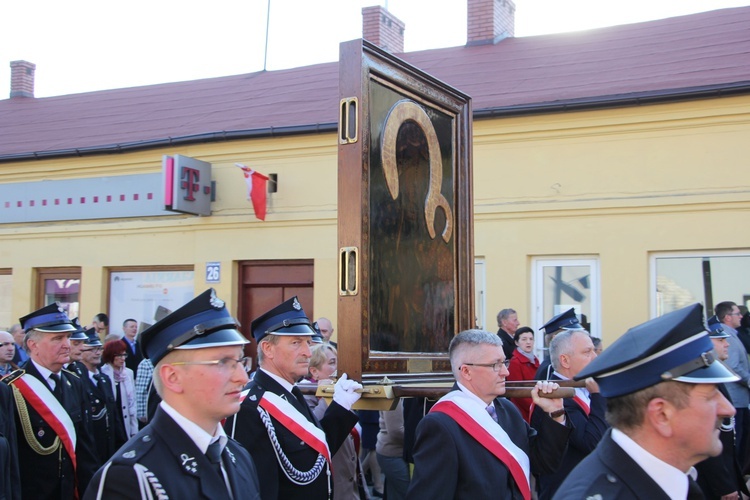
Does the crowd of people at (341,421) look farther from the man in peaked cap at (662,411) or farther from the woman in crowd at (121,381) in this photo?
the woman in crowd at (121,381)

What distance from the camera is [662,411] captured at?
85.9 inches

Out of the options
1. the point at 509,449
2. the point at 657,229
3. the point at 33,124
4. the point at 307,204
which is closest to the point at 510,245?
the point at 657,229

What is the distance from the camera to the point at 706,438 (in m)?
2.18

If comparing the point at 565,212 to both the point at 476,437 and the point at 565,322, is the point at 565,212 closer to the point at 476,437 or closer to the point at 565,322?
the point at 565,322

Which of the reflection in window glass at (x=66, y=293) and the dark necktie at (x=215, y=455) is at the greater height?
the reflection in window glass at (x=66, y=293)

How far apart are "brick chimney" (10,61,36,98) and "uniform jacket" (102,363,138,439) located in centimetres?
1273

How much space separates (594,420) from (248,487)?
2.34 metres

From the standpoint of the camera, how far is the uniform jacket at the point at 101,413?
6668 mm

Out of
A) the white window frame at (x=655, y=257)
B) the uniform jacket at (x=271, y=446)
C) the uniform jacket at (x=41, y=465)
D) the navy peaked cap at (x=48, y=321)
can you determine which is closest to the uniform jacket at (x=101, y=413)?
Answer: the navy peaked cap at (x=48, y=321)

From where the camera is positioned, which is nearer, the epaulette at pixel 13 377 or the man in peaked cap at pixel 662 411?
the man in peaked cap at pixel 662 411

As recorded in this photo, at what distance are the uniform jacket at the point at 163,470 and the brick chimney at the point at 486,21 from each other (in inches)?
493

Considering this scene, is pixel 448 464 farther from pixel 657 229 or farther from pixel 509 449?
pixel 657 229

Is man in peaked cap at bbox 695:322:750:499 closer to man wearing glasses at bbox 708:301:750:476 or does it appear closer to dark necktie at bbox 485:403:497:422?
man wearing glasses at bbox 708:301:750:476

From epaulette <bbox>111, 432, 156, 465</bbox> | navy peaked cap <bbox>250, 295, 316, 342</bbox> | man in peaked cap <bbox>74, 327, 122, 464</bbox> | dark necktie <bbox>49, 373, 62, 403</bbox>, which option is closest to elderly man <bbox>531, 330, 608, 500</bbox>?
navy peaked cap <bbox>250, 295, 316, 342</bbox>
